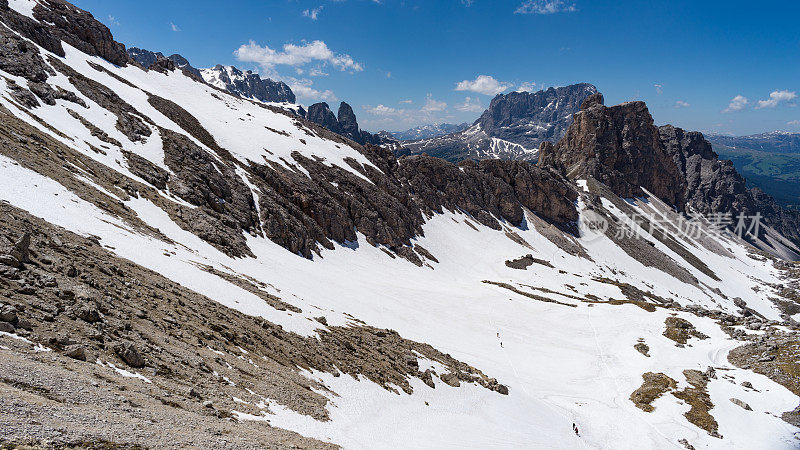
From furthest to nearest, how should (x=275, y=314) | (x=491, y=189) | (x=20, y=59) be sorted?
(x=491, y=189), (x=20, y=59), (x=275, y=314)

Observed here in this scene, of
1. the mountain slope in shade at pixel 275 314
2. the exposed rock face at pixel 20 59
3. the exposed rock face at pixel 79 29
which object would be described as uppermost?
the exposed rock face at pixel 79 29

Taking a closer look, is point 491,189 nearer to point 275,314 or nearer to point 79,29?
point 275,314

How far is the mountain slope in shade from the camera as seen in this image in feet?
39.2

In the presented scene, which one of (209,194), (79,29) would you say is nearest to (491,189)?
(209,194)

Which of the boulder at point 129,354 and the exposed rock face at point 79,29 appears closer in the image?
the boulder at point 129,354

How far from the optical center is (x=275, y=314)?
82.2ft

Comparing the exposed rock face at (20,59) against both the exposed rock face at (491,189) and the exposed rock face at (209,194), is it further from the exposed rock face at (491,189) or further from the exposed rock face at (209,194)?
the exposed rock face at (491,189)

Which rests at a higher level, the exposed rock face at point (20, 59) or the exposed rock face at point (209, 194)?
the exposed rock face at point (20, 59)

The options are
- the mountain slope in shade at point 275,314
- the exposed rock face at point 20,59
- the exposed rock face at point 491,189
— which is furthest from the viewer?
the exposed rock face at point 491,189

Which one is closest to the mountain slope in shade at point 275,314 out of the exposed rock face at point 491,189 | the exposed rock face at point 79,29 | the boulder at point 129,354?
the boulder at point 129,354

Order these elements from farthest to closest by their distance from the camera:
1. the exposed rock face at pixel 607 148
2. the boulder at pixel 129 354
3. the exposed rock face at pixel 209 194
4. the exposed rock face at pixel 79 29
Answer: the exposed rock face at pixel 607 148
the exposed rock face at pixel 79 29
the exposed rock face at pixel 209 194
the boulder at pixel 129 354

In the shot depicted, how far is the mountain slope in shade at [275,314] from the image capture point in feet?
39.2

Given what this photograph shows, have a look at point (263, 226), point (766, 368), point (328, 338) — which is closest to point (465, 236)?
point (263, 226)

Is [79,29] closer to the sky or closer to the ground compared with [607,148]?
closer to the sky
